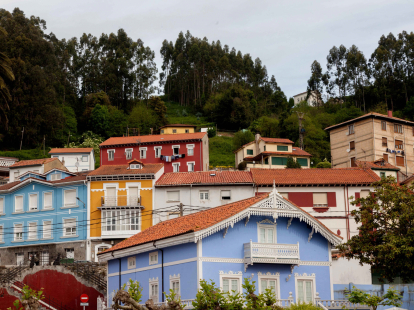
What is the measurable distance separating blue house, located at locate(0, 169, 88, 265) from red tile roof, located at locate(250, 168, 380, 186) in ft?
56.7

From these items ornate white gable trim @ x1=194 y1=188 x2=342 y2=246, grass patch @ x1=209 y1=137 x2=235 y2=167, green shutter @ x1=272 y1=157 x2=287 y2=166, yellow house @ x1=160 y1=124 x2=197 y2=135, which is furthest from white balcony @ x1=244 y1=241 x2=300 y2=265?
yellow house @ x1=160 y1=124 x2=197 y2=135

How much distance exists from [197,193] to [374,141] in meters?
31.6

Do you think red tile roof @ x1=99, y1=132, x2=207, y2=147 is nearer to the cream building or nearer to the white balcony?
the cream building

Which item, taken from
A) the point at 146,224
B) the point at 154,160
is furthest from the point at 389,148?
the point at 146,224

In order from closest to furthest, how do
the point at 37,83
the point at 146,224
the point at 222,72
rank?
the point at 146,224
the point at 37,83
the point at 222,72

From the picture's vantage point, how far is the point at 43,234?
178 feet

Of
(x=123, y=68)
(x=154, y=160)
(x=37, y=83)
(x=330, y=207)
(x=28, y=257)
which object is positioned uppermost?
(x=123, y=68)

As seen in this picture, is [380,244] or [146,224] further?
[146,224]

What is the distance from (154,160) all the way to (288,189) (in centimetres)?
2621

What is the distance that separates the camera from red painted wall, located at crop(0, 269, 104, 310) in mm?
38250

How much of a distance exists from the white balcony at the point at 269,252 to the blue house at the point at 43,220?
2939 centimetres

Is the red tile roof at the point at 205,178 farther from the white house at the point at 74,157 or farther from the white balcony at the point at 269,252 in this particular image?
the white house at the point at 74,157

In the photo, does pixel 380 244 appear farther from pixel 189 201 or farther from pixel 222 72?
pixel 222 72

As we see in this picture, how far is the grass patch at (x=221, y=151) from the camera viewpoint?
96.8 meters
